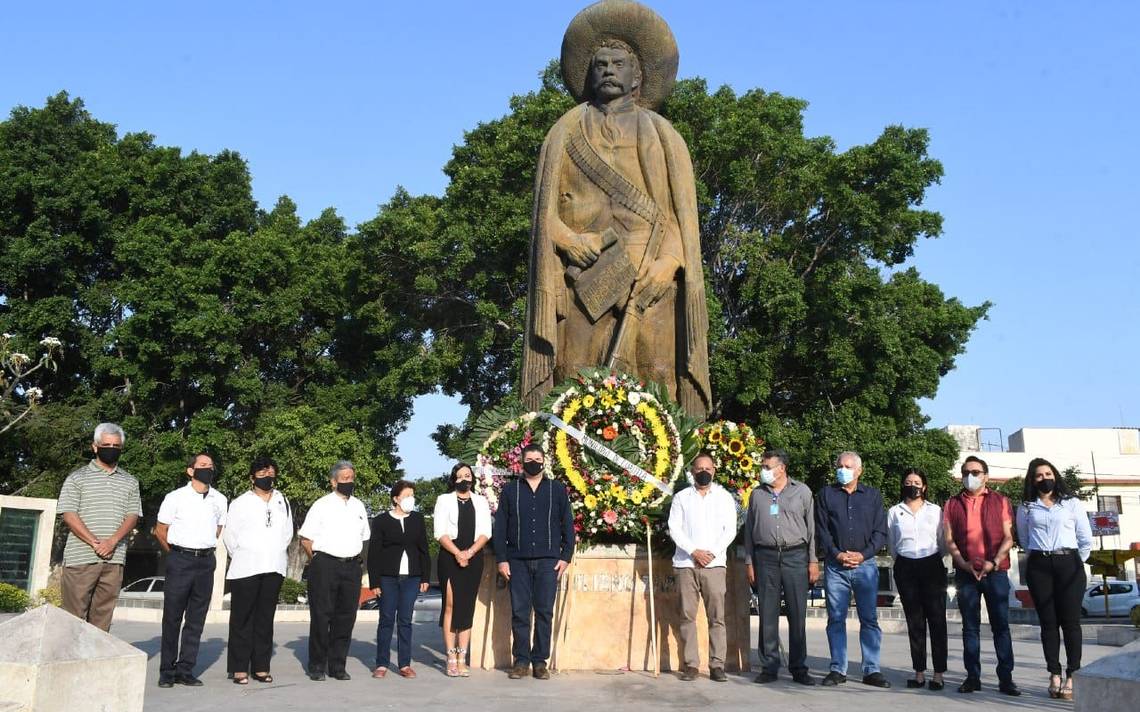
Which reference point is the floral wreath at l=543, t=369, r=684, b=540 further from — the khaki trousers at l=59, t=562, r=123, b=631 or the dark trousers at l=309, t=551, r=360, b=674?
the khaki trousers at l=59, t=562, r=123, b=631

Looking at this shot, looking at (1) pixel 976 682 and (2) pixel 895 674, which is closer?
(1) pixel 976 682

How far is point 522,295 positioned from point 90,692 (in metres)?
19.8

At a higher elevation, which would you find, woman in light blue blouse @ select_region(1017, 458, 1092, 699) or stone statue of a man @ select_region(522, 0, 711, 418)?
stone statue of a man @ select_region(522, 0, 711, 418)

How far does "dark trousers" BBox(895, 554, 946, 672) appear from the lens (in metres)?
7.58

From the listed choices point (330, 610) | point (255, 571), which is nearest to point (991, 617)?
point (330, 610)

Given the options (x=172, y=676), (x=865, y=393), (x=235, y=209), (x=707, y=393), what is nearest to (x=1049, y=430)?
(x=865, y=393)

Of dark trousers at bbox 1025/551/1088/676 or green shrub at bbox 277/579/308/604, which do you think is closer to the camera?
dark trousers at bbox 1025/551/1088/676

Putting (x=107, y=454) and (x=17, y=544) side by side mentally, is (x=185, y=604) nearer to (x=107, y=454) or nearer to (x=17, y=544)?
(x=107, y=454)

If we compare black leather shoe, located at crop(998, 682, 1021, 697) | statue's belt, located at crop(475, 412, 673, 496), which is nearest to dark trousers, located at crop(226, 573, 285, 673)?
statue's belt, located at crop(475, 412, 673, 496)

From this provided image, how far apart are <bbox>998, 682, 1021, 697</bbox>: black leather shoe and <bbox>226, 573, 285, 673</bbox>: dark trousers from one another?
5.21m

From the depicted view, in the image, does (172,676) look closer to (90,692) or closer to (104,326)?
(90,692)

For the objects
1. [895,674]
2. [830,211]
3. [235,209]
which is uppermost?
[235,209]

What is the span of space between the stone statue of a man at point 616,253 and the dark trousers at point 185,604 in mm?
3284

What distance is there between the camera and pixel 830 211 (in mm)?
22562
